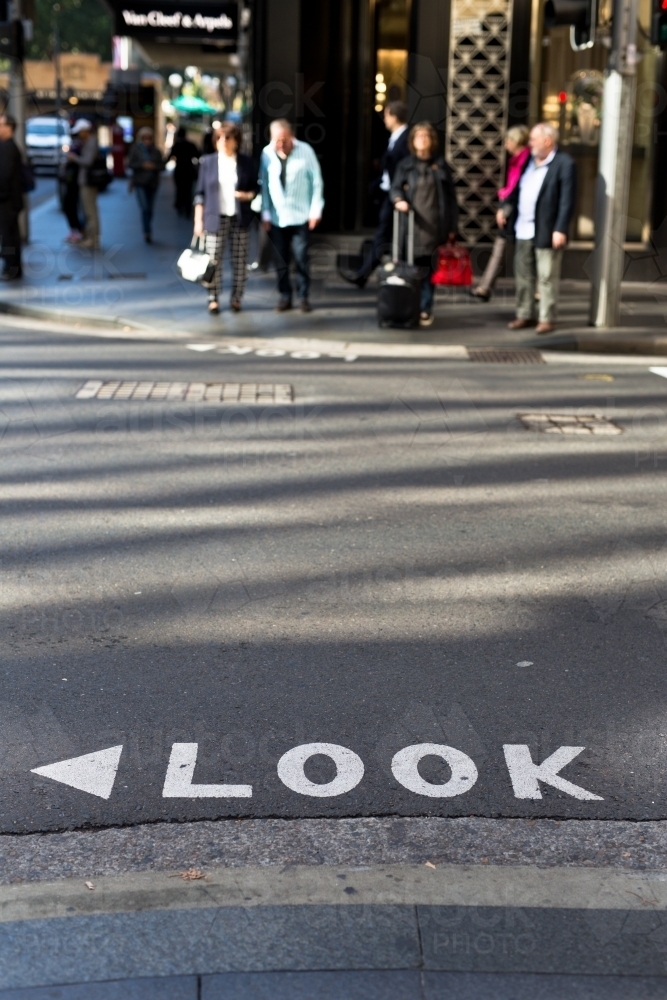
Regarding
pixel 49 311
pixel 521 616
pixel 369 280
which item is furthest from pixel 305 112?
pixel 521 616

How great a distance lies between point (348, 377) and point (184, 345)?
2267mm

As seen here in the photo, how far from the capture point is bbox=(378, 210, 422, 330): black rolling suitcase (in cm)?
1322

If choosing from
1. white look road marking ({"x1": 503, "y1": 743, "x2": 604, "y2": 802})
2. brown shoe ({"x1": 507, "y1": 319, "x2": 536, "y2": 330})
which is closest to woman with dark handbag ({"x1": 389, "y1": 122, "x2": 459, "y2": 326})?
brown shoe ({"x1": 507, "y1": 319, "x2": 536, "y2": 330})

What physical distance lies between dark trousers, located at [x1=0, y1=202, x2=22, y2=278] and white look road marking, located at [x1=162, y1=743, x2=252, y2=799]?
544 inches

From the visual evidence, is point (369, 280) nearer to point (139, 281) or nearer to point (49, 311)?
point (139, 281)

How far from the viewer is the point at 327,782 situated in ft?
13.5

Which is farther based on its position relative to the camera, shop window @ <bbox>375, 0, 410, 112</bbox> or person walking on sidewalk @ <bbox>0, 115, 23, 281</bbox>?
shop window @ <bbox>375, 0, 410, 112</bbox>

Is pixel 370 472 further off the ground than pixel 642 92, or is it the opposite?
pixel 642 92

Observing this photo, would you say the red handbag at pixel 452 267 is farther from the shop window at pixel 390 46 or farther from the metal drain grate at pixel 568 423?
the shop window at pixel 390 46

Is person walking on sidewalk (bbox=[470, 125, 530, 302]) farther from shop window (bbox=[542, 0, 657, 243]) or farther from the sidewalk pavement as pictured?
shop window (bbox=[542, 0, 657, 243])

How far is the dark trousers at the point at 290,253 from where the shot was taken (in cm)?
1384

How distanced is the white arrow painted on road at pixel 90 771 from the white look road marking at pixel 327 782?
0.51 metres

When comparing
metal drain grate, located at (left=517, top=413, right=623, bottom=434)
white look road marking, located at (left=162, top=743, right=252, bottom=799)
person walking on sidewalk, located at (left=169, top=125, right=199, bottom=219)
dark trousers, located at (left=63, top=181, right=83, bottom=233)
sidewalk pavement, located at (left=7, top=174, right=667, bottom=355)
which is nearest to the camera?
white look road marking, located at (left=162, top=743, right=252, bottom=799)

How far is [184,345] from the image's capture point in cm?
1260
